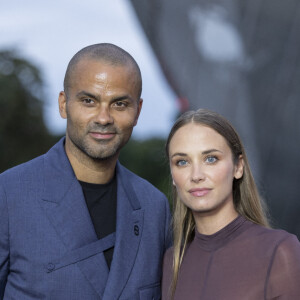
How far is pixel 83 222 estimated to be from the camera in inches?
139

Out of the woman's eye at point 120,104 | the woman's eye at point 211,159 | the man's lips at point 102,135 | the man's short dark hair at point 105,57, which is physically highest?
the man's short dark hair at point 105,57

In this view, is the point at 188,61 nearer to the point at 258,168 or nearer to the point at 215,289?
the point at 258,168

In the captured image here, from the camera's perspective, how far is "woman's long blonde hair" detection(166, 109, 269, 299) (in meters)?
3.55

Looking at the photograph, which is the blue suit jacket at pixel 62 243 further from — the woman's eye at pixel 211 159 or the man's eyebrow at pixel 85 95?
the woman's eye at pixel 211 159

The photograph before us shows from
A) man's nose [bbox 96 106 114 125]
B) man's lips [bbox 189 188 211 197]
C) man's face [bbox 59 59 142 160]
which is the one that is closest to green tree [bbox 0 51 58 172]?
man's face [bbox 59 59 142 160]

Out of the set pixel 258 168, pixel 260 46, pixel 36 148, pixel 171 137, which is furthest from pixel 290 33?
pixel 36 148

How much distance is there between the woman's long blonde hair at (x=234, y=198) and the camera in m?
3.55

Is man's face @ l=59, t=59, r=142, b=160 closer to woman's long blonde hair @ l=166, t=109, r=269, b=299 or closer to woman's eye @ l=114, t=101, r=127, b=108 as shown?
woman's eye @ l=114, t=101, r=127, b=108

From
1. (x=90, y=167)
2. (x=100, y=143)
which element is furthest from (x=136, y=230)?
(x=100, y=143)

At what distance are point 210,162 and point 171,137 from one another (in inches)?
14.5

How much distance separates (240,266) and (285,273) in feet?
0.88

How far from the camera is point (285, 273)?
3.07m

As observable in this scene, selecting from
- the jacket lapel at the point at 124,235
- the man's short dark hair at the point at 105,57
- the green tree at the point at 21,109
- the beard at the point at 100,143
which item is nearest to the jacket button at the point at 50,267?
the jacket lapel at the point at 124,235

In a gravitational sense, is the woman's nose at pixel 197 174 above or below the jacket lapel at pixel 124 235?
above
